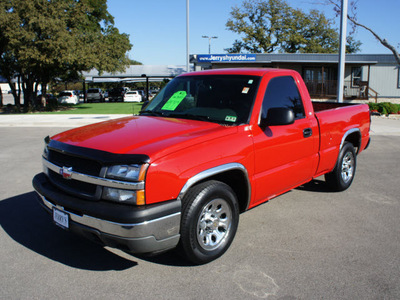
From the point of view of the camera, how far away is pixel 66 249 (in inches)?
154

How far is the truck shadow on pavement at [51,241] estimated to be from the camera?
11.9 ft

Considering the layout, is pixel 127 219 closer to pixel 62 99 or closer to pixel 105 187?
pixel 105 187

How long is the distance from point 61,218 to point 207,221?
4.43 ft

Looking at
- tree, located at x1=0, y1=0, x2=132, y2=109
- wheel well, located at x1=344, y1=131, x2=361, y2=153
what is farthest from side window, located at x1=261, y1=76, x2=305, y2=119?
tree, located at x1=0, y1=0, x2=132, y2=109

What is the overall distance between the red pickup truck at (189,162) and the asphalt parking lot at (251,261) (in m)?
0.36

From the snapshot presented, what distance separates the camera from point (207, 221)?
3.52 meters

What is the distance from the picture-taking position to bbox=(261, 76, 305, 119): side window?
167 inches

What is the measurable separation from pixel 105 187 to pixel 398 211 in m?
4.09

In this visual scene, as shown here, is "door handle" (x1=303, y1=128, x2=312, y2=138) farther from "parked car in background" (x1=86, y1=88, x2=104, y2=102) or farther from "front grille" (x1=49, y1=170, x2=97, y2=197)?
"parked car in background" (x1=86, y1=88, x2=104, y2=102)

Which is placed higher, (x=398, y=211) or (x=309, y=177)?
(x=309, y=177)

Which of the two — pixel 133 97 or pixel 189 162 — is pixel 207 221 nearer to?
pixel 189 162

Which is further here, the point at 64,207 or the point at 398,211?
the point at 398,211

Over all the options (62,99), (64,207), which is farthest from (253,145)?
(62,99)

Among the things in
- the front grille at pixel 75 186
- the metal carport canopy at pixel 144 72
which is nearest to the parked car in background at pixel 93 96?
the metal carport canopy at pixel 144 72
